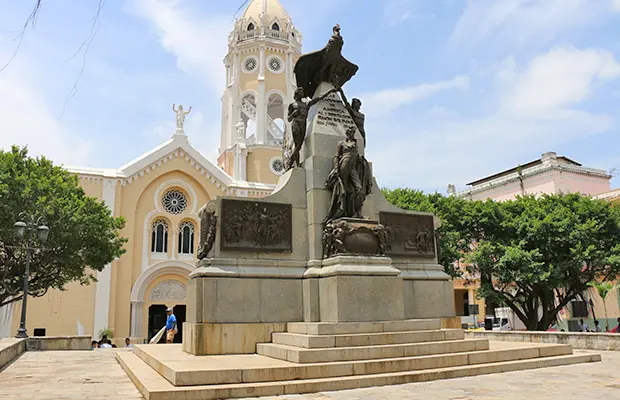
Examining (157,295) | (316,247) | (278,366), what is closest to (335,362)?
(278,366)

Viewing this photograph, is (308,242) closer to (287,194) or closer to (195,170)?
(287,194)

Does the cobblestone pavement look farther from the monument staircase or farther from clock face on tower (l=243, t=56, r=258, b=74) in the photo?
clock face on tower (l=243, t=56, r=258, b=74)

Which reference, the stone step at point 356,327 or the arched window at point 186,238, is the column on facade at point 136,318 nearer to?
the arched window at point 186,238

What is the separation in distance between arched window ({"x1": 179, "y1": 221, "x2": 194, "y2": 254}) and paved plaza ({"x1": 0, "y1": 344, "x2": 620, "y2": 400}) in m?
27.2

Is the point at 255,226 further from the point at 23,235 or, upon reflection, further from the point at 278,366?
the point at 23,235

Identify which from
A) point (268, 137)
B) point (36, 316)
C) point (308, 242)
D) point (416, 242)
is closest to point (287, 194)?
point (308, 242)

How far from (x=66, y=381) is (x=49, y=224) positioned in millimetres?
16845

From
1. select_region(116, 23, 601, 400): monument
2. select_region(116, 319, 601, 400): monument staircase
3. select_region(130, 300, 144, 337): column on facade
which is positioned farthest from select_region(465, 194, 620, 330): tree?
select_region(130, 300, 144, 337): column on facade

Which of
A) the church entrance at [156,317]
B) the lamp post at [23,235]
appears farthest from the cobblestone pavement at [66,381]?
the church entrance at [156,317]

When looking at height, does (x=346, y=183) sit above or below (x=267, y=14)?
below

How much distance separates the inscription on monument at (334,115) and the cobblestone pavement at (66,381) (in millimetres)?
6610

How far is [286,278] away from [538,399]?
17.8 feet

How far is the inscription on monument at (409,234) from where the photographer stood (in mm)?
12102

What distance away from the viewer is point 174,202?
38.2 m
